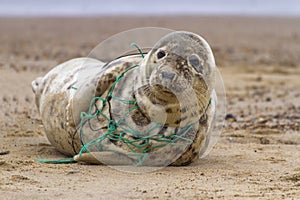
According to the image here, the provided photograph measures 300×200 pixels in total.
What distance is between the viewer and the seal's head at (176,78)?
14.8 feet

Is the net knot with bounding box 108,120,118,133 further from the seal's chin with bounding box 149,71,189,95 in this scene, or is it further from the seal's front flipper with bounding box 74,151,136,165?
the seal's chin with bounding box 149,71,189,95

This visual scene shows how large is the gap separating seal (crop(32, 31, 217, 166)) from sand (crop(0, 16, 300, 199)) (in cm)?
14

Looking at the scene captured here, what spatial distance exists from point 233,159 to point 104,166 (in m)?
1.17

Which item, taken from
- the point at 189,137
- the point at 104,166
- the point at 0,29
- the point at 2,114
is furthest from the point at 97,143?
the point at 0,29

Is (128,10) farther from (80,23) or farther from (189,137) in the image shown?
(189,137)

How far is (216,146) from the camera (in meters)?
6.31

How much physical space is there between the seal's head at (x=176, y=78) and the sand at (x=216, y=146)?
1.48 ft

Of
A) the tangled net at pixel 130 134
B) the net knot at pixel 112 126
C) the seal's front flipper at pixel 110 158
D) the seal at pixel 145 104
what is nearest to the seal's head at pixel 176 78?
the seal at pixel 145 104

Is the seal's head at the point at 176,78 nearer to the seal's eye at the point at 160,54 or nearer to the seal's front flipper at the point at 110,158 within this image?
the seal's eye at the point at 160,54

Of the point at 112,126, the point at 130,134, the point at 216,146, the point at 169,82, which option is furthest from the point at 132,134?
the point at 216,146

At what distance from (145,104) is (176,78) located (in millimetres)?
421

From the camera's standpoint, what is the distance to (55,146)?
5.73m

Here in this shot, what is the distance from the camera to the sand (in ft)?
14.4

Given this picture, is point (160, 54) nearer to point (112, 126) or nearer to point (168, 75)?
point (168, 75)
